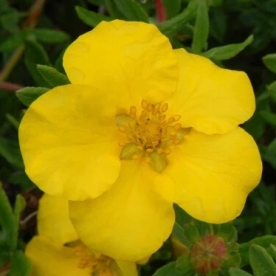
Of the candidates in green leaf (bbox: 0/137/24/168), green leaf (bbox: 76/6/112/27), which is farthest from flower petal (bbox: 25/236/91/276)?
green leaf (bbox: 76/6/112/27)

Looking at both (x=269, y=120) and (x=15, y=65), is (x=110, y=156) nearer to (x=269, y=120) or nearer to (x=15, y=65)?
(x=269, y=120)

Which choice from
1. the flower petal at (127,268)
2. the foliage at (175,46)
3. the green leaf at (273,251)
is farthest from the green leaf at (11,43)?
the green leaf at (273,251)

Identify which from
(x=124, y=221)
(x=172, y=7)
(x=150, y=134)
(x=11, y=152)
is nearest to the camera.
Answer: (x=124, y=221)

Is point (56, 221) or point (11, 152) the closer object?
point (56, 221)

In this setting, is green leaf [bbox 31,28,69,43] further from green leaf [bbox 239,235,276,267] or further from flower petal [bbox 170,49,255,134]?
green leaf [bbox 239,235,276,267]

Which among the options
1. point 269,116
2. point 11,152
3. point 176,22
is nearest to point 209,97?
point 176,22

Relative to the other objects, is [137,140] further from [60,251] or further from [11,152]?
[11,152]
